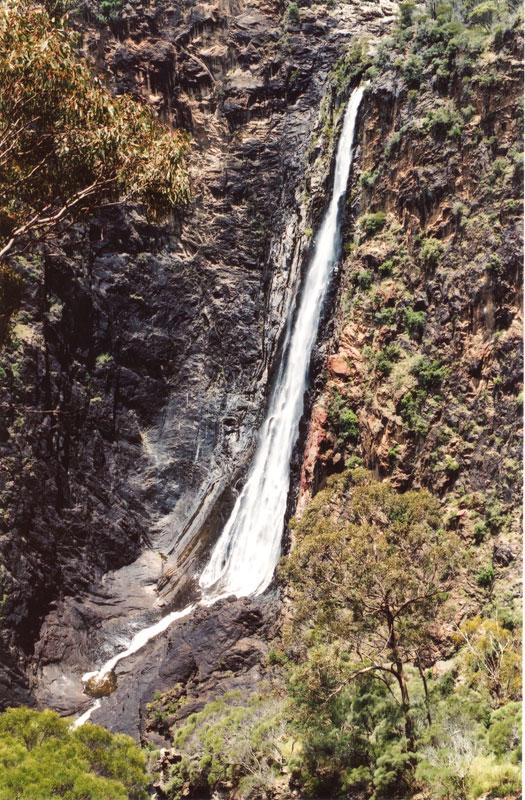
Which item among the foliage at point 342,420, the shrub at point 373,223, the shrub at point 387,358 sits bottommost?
the foliage at point 342,420

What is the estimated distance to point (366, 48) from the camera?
108 feet

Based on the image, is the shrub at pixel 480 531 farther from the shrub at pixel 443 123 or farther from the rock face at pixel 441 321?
the shrub at pixel 443 123

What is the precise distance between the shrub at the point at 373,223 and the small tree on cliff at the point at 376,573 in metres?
14.1

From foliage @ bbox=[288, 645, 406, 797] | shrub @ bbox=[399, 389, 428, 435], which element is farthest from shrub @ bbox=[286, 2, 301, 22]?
foliage @ bbox=[288, 645, 406, 797]

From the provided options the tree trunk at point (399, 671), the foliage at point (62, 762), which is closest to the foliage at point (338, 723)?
the tree trunk at point (399, 671)

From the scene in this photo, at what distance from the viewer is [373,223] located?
84.5ft

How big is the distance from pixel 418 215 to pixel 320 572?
1453 cm

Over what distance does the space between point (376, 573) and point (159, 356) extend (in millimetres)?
23880

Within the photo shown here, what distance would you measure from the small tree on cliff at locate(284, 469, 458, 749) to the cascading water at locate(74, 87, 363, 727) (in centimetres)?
1175

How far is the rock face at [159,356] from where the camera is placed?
26344mm

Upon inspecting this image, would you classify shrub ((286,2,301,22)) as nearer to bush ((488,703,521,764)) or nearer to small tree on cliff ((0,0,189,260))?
small tree on cliff ((0,0,189,260))

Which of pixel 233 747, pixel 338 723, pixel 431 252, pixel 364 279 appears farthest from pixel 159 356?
pixel 338 723

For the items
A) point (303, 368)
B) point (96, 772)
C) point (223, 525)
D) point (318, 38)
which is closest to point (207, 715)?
point (96, 772)

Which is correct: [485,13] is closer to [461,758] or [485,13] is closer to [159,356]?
[159,356]
